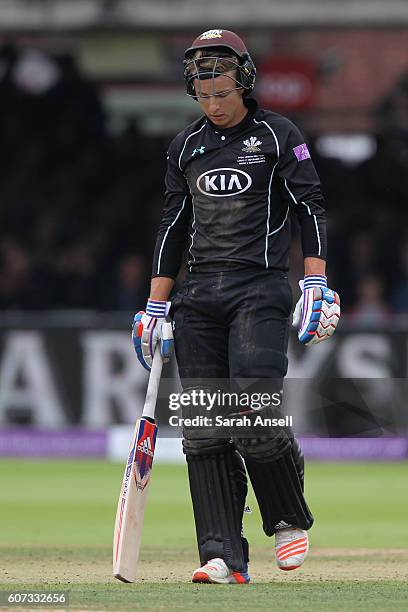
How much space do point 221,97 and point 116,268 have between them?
1007cm

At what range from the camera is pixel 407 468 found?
44.8ft

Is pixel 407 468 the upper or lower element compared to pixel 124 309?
lower

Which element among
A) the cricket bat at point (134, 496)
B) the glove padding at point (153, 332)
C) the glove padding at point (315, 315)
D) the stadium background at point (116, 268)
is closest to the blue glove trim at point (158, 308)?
the glove padding at point (153, 332)

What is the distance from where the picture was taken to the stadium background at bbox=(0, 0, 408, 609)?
1390cm

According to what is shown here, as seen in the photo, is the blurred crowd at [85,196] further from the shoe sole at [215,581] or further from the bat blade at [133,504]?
the shoe sole at [215,581]

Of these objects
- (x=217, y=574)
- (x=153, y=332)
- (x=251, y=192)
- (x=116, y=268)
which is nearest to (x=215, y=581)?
(x=217, y=574)

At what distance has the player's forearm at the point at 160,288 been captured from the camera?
266 inches

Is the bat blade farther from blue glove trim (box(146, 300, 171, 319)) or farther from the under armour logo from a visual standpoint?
the under armour logo

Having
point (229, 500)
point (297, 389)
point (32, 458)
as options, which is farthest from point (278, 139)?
point (32, 458)

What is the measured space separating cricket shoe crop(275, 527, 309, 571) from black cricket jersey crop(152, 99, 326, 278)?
3.64 feet

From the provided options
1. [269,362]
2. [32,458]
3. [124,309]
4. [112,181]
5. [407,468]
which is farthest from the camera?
[112,181]

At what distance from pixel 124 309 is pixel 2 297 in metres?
1.32

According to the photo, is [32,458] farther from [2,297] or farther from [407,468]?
[407,468]

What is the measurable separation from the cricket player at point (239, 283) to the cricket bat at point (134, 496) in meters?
0.16
